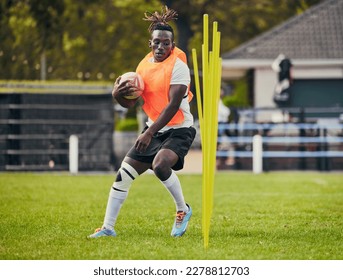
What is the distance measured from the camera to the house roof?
3622 cm

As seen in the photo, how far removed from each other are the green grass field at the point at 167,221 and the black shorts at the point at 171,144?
0.79 meters

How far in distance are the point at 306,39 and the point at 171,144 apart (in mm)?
26960

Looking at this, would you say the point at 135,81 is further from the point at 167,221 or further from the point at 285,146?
the point at 285,146

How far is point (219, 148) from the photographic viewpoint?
87.4ft

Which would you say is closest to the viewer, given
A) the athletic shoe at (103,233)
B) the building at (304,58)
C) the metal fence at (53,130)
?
the athletic shoe at (103,233)

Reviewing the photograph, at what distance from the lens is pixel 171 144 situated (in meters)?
10.8

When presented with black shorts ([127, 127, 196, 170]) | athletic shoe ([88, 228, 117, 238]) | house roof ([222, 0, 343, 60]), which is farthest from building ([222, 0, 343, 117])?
athletic shoe ([88, 228, 117, 238])

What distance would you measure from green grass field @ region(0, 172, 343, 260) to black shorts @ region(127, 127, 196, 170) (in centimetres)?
79

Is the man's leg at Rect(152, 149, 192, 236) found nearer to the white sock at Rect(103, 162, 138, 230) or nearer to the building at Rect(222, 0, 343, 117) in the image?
the white sock at Rect(103, 162, 138, 230)

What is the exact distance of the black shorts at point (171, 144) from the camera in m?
10.9

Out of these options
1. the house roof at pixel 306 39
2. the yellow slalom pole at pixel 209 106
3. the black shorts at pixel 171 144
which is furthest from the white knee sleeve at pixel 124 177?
the house roof at pixel 306 39

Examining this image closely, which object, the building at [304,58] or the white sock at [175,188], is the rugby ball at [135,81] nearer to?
the white sock at [175,188]

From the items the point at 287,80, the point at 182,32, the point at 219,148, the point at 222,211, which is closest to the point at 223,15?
the point at 182,32
